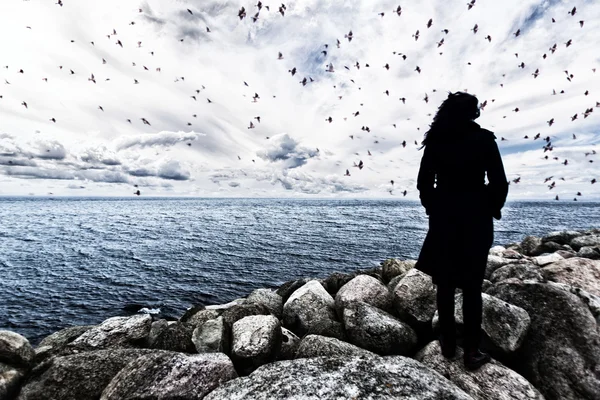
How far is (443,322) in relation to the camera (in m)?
4.18

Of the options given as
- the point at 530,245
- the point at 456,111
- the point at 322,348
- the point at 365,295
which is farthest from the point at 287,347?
the point at 530,245

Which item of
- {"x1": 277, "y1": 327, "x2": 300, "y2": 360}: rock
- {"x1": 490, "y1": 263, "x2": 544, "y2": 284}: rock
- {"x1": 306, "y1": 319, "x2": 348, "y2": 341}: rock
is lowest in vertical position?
{"x1": 277, "y1": 327, "x2": 300, "y2": 360}: rock

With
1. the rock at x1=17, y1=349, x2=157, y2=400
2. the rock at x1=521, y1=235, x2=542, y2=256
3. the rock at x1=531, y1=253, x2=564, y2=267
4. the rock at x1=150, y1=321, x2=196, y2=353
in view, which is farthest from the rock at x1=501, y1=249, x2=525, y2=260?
the rock at x1=17, y1=349, x2=157, y2=400

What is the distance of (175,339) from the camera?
595 cm

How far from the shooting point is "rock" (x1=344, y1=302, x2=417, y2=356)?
5.39m

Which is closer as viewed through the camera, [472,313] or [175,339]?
[472,313]

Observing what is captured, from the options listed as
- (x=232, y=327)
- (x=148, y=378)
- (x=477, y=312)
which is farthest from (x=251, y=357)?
(x=477, y=312)

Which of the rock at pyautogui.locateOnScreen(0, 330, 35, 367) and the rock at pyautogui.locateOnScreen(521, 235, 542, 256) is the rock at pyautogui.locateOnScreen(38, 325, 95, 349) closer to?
the rock at pyautogui.locateOnScreen(0, 330, 35, 367)

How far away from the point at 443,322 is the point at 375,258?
21150 millimetres

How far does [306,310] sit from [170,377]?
4.46 metres

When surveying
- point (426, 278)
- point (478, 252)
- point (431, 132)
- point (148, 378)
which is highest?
point (431, 132)

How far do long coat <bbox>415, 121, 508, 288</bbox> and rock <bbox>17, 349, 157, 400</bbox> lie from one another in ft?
18.1

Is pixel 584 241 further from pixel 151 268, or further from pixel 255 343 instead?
pixel 151 268

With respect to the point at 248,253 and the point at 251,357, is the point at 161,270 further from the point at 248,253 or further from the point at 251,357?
the point at 251,357
